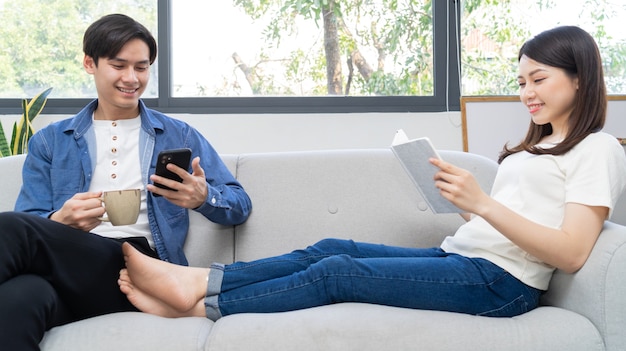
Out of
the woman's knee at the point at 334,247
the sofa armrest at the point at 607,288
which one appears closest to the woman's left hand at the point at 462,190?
the sofa armrest at the point at 607,288

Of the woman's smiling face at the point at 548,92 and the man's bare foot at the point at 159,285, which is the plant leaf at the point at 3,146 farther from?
the woman's smiling face at the point at 548,92

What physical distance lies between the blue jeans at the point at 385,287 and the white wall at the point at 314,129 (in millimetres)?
1511

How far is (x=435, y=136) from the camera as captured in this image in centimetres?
321

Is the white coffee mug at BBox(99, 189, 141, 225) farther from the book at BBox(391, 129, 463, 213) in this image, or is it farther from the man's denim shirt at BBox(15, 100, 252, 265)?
the book at BBox(391, 129, 463, 213)

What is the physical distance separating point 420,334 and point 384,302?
0.48 feet

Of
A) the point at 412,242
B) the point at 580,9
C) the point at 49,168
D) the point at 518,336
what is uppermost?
the point at 580,9

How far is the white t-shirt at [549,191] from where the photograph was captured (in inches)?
62.7

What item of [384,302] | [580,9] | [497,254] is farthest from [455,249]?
[580,9]

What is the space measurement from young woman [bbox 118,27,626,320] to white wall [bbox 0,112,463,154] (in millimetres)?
1410

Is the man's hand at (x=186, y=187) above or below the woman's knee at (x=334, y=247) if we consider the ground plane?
above

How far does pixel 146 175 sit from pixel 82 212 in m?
0.39

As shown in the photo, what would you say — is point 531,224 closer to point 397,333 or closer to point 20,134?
point 397,333

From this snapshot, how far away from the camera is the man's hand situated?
1.76m

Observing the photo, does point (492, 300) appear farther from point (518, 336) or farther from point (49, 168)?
point (49, 168)
